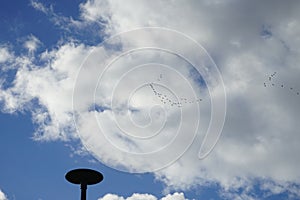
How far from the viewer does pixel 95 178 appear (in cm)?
1997

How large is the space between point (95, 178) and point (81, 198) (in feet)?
3.49

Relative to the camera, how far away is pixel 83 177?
19734 millimetres

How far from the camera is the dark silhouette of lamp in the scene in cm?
1948

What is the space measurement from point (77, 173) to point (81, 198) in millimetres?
1206

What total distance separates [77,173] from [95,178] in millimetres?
920

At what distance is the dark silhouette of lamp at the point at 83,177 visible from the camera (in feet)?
63.9

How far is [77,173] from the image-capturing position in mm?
19500
